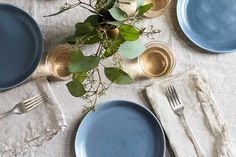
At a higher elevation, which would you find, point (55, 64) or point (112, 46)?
point (112, 46)

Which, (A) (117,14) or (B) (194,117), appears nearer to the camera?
(A) (117,14)

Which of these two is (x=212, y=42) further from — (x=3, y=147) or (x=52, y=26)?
(x=3, y=147)

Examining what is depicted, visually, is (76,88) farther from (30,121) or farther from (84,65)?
(30,121)

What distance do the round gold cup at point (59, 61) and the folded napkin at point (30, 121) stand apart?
33 mm

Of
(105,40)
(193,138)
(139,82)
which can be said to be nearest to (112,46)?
(105,40)

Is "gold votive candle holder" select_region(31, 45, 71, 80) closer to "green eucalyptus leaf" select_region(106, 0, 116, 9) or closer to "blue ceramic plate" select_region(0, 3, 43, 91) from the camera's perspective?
"blue ceramic plate" select_region(0, 3, 43, 91)

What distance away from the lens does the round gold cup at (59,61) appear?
3.09 feet

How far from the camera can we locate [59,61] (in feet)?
3.13

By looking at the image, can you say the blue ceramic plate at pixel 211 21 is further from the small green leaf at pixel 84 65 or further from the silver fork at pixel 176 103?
the small green leaf at pixel 84 65

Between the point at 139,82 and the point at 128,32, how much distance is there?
8.6 inches

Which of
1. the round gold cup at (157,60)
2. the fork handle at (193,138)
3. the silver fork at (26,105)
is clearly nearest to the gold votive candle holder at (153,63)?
the round gold cup at (157,60)

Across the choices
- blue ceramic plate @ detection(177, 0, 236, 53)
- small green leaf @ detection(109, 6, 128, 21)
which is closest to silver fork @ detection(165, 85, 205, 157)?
blue ceramic plate @ detection(177, 0, 236, 53)

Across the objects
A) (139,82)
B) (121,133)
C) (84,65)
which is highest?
(84,65)

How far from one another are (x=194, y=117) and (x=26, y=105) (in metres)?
0.40
